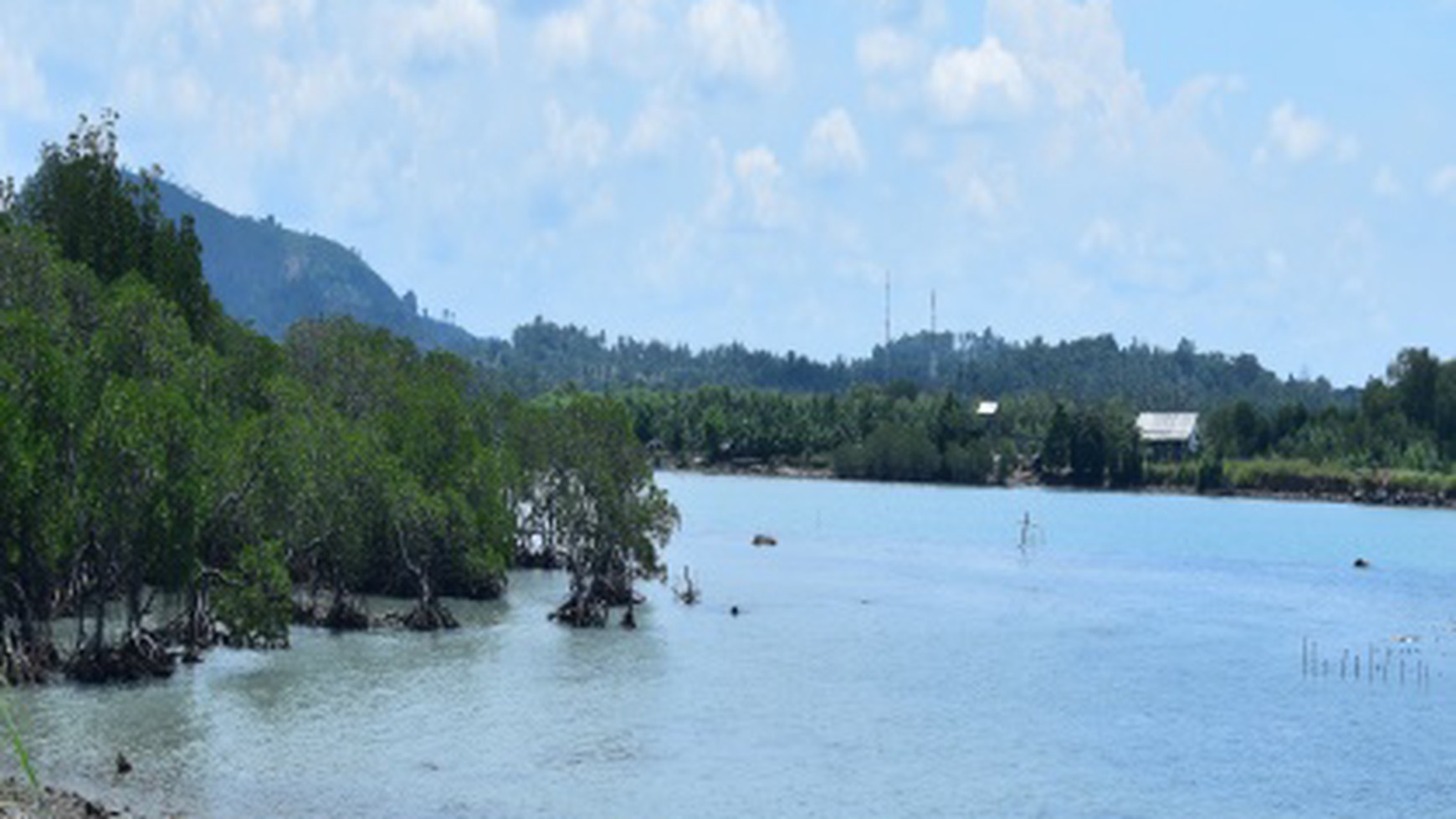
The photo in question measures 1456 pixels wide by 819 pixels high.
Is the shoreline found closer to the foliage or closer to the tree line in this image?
the tree line

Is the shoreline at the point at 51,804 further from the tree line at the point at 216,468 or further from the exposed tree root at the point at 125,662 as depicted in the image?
the exposed tree root at the point at 125,662

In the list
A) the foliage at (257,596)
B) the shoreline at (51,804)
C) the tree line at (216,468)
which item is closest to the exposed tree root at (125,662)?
the tree line at (216,468)

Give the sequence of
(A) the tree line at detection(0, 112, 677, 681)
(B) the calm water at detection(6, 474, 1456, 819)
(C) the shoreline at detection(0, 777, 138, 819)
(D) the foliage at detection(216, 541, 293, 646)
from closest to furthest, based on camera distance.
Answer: (C) the shoreline at detection(0, 777, 138, 819) < (B) the calm water at detection(6, 474, 1456, 819) < (A) the tree line at detection(0, 112, 677, 681) < (D) the foliage at detection(216, 541, 293, 646)

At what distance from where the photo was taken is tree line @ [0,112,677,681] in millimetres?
53219

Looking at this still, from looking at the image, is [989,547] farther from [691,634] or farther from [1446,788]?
[1446,788]

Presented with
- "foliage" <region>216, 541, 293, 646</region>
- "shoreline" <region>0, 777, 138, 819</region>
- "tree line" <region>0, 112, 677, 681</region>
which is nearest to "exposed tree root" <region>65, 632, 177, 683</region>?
"tree line" <region>0, 112, 677, 681</region>

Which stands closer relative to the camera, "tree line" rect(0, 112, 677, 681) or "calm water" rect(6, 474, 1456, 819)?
"calm water" rect(6, 474, 1456, 819)

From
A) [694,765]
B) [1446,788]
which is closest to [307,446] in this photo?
[694,765]

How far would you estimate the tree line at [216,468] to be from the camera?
5322cm

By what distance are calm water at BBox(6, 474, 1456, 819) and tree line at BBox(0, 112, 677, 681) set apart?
2.69 metres

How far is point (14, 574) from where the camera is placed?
52.4 m

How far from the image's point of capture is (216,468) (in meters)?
57.9

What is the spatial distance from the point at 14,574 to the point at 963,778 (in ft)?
93.8

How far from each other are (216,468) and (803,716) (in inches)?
829
